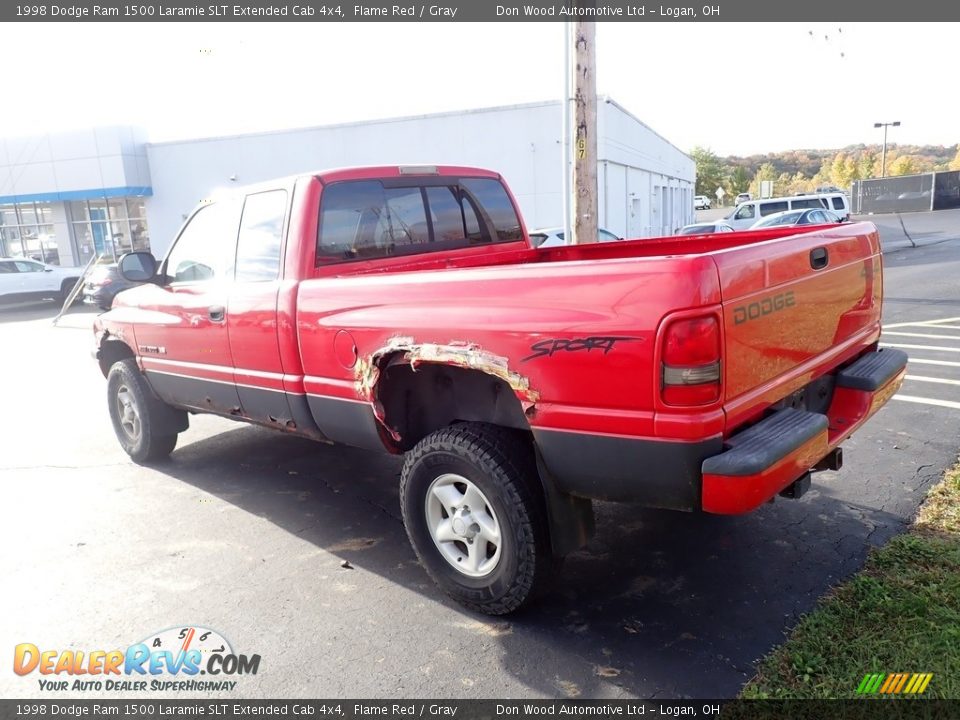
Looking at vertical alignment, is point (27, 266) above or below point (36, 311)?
above

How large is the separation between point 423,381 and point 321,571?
1197mm

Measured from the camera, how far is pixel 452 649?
305 centimetres

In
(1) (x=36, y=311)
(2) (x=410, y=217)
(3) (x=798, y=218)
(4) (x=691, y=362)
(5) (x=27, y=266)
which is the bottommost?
(1) (x=36, y=311)

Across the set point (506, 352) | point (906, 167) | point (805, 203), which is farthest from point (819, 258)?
point (906, 167)

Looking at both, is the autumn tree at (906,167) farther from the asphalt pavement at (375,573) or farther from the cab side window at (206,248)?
the cab side window at (206,248)

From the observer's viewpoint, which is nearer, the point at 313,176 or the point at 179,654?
the point at 179,654

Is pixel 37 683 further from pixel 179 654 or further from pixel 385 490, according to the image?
pixel 385 490

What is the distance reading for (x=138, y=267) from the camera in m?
5.00

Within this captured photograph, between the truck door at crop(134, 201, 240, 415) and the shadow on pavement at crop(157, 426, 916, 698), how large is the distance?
79cm

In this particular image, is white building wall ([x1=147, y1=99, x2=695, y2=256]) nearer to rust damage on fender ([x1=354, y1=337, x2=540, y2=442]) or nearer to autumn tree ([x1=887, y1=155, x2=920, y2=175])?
rust damage on fender ([x1=354, y1=337, x2=540, y2=442])

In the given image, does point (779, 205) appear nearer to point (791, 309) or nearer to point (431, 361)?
point (791, 309)

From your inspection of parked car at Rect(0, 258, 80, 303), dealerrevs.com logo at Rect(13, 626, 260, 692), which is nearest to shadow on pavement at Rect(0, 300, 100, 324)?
parked car at Rect(0, 258, 80, 303)

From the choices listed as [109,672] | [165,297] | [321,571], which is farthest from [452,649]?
[165,297]

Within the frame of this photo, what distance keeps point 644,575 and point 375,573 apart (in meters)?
1.39
